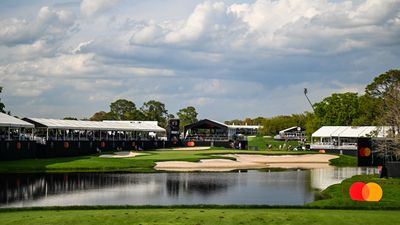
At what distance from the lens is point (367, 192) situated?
32.4m

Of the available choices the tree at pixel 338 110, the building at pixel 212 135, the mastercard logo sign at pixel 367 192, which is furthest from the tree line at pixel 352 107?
the mastercard logo sign at pixel 367 192

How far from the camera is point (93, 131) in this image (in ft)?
355

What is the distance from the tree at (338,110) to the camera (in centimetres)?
13875

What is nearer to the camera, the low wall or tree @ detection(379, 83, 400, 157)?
tree @ detection(379, 83, 400, 157)

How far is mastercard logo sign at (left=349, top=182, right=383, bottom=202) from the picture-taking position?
31.9 meters

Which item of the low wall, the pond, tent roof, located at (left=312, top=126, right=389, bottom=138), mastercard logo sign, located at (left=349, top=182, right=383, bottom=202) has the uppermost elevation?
tent roof, located at (left=312, top=126, right=389, bottom=138)

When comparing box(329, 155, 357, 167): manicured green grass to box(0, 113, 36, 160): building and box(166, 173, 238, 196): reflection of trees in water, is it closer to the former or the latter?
box(166, 173, 238, 196): reflection of trees in water

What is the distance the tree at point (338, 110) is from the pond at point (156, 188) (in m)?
80.1

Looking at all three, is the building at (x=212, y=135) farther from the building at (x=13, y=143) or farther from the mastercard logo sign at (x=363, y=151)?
the mastercard logo sign at (x=363, y=151)

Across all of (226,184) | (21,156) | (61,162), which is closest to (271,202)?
(226,184)

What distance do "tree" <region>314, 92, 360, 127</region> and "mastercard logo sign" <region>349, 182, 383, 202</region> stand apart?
106733mm

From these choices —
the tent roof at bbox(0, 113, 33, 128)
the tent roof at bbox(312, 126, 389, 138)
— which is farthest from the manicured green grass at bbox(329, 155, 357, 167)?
the tent roof at bbox(0, 113, 33, 128)

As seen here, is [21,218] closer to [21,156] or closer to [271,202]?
[271,202]

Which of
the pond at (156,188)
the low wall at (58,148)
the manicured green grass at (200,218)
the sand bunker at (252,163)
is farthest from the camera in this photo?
the low wall at (58,148)
